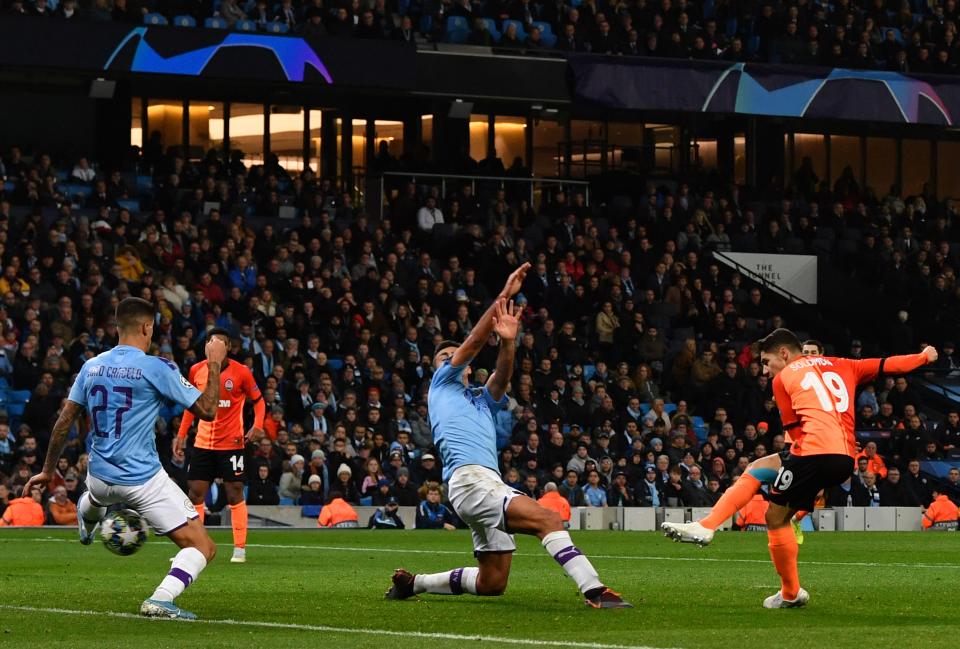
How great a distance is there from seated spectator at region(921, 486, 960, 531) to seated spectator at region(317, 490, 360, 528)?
9954 mm

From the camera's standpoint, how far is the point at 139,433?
10781 millimetres

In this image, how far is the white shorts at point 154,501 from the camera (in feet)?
35.2

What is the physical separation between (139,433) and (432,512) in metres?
16.6

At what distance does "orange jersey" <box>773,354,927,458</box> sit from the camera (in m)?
11.7

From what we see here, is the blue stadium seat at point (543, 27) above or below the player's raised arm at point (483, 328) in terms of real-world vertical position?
Answer: above

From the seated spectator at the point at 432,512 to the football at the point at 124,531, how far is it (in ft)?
53.5

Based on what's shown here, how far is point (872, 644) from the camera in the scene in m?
9.65

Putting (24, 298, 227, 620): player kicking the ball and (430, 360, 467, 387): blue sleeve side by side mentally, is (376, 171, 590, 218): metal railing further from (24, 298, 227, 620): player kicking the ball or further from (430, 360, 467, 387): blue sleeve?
(24, 298, 227, 620): player kicking the ball

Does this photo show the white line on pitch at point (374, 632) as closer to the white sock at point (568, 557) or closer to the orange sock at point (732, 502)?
the white sock at point (568, 557)

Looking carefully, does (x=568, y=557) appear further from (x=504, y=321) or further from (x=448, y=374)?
(x=504, y=321)

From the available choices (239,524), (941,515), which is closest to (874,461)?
(941,515)

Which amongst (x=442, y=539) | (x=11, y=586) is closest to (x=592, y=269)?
(x=442, y=539)

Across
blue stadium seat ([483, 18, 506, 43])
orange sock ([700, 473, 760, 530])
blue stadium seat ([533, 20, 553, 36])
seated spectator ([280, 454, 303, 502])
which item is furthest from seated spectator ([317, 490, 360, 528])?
orange sock ([700, 473, 760, 530])

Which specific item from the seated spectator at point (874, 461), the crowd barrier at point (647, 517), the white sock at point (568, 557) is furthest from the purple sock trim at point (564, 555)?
the seated spectator at point (874, 461)
